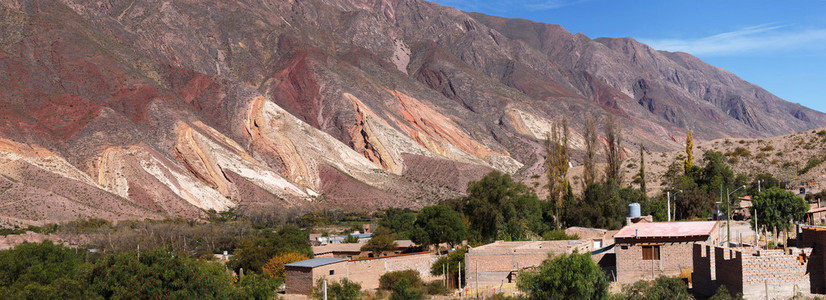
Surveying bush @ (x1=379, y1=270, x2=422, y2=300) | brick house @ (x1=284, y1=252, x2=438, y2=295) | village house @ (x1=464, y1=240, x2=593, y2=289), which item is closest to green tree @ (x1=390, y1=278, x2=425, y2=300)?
bush @ (x1=379, y1=270, x2=422, y2=300)

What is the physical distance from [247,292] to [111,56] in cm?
9326

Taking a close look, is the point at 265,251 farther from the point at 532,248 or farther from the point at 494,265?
the point at 532,248

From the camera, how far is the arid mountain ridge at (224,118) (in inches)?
3398

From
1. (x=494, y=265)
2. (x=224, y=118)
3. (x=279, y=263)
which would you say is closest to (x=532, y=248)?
(x=494, y=265)

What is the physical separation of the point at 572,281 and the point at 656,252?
6.56m

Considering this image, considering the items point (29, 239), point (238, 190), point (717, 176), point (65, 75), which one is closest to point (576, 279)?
point (717, 176)

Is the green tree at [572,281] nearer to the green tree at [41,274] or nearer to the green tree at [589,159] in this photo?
the green tree at [41,274]

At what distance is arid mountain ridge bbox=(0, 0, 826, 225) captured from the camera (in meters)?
86.3

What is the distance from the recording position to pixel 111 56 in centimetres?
11469

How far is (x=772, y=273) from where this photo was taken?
24.9 meters

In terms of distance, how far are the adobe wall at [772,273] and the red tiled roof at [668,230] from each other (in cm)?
496

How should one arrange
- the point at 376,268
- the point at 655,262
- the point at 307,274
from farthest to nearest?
1. the point at 376,268
2. the point at 307,274
3. the point at 655,262

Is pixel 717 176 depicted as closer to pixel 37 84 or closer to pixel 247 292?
pixel 247 292

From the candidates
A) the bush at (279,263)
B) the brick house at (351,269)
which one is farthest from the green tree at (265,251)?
the brick house at (351,269)
